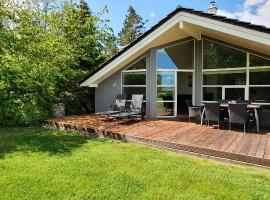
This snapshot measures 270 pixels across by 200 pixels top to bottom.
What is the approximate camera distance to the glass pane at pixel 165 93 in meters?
11.8

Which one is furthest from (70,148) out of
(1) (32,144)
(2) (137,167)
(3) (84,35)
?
(3) (84,35)

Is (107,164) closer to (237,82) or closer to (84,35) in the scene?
(237,82)

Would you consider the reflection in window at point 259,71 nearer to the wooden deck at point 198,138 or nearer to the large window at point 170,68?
the wooden deck at point 198,138

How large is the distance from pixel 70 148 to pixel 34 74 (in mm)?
5424

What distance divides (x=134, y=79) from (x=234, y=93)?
185 inches

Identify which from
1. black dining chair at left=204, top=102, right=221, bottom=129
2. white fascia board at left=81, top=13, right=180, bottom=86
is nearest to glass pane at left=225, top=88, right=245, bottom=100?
black dining chair at left=204, top=102, right=221, bottom=129

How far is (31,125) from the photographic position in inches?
441

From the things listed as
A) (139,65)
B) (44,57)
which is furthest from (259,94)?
(44,57)

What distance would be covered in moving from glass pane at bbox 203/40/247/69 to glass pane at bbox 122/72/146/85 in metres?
2.97

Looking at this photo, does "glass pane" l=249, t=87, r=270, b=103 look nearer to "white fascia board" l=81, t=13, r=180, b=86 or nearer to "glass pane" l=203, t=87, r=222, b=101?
"glass pane" l=203, t=87, r=222, b=101

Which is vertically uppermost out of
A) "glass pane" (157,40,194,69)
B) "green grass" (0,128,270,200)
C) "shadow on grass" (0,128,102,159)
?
"glass pane" (157,40,194,69)

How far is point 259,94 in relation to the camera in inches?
393

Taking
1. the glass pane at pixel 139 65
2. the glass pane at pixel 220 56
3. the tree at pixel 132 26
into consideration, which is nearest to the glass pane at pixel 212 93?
the glass pane at pixel 220 56

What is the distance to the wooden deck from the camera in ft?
19.5
